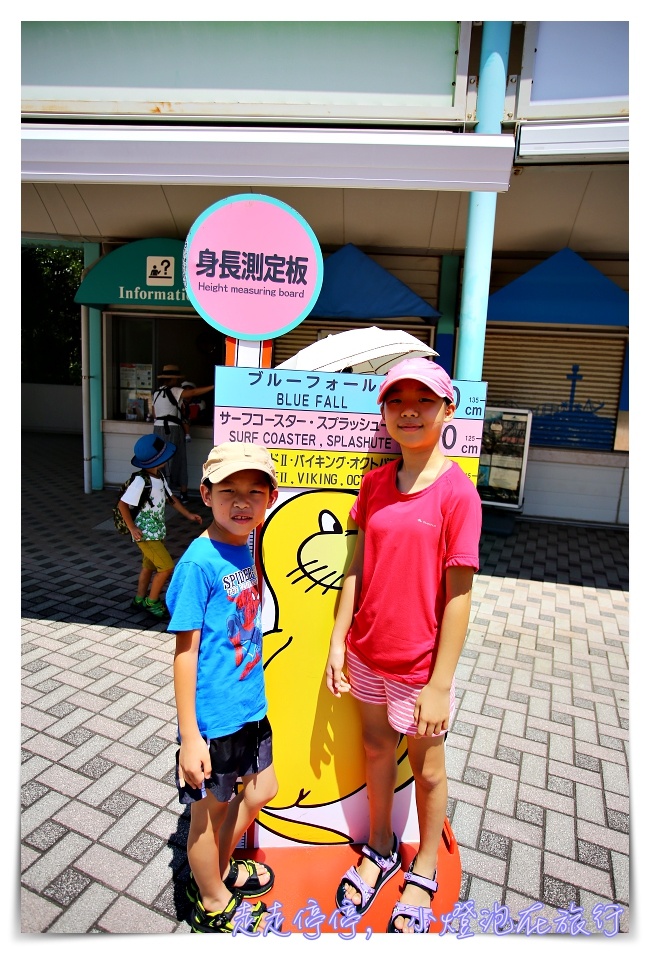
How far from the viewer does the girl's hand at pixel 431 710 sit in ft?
6.55

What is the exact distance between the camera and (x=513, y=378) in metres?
8.45

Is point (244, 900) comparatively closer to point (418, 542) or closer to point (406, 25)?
point (418, 542)

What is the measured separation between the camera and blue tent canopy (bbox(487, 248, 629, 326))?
702 centimetres

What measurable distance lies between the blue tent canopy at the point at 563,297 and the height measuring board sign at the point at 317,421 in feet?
17.7

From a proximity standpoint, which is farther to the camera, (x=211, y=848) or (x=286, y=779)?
(x=286, y=779)

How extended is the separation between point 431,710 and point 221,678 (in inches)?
30.3

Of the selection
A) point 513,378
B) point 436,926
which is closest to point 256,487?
point 436,926

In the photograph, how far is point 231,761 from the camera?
2.02m

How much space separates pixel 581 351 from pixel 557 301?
1.44 meters

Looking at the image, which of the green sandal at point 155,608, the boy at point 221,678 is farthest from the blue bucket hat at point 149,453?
the boy at point 221,678

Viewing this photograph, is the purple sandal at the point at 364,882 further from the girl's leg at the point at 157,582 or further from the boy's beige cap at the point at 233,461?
the girl's leg at the point at 157,582

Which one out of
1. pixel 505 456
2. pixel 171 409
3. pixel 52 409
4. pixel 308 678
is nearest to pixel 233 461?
pixel 308 678

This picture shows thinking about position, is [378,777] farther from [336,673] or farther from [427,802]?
[336,673]

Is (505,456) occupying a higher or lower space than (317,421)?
lower
